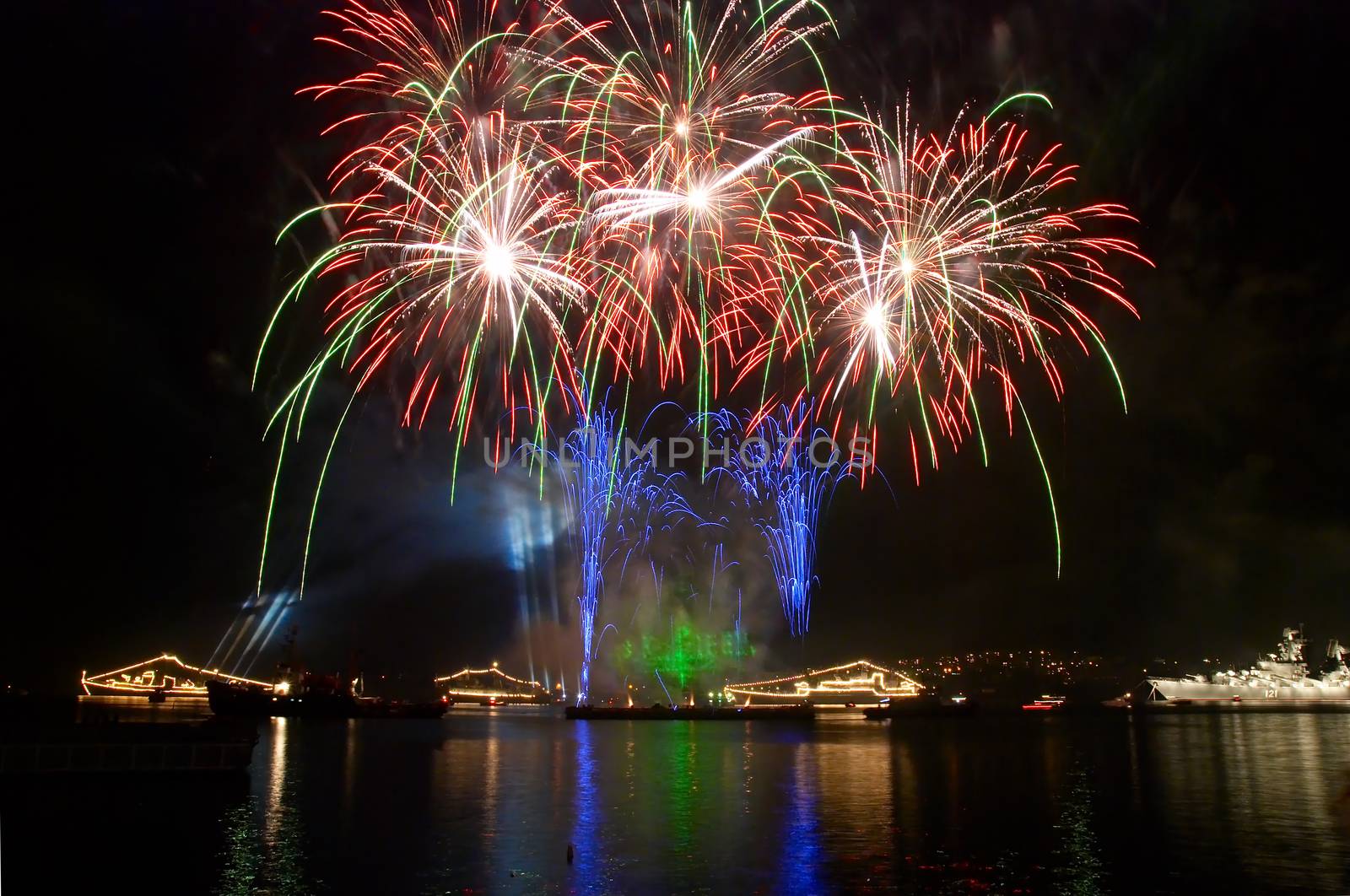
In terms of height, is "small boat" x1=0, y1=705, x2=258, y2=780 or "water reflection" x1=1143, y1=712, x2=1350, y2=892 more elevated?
"small boat" x1=0, y1=705, x2=258, y2=780

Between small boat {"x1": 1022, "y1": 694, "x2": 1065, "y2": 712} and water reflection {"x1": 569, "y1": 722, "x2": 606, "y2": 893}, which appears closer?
water reflection {"x1": 569, "y1": 722, "x2": 606, "y2": 893}

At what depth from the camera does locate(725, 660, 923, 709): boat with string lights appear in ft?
379

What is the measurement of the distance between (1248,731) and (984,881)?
61971 millimetres

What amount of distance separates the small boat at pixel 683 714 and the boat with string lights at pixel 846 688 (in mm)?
13296

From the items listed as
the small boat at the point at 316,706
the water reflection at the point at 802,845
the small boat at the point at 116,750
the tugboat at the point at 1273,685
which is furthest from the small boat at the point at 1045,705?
the small boat at the point at 116,750

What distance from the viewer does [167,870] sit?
14.5 metres

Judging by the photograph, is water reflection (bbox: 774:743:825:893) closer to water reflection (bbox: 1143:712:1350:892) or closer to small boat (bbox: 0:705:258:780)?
water reflection (bbox: 1143:712:1350:892)

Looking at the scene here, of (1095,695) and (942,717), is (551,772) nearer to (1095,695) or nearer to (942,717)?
(942,717)

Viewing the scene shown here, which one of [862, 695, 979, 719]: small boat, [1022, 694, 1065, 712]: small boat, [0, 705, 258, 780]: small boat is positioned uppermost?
[0, 705, 258, 780]: small boat

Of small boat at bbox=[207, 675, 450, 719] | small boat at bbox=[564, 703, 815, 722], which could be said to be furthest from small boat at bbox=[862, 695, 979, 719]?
small boat at bbox=[207, 675, 450, 719]

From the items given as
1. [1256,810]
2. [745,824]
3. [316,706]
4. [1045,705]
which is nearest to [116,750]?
[745,824]

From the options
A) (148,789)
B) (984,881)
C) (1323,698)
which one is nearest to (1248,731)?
(984,881)

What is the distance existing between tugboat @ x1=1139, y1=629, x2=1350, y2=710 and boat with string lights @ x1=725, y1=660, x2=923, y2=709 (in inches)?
1845

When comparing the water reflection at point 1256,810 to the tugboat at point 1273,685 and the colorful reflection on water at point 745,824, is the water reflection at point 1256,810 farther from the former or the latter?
the tugboat at point 1273,685
